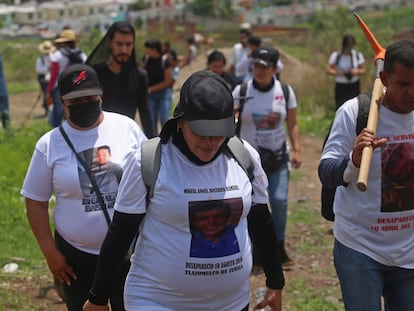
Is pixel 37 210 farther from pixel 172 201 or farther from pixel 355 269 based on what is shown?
pixel 355 269

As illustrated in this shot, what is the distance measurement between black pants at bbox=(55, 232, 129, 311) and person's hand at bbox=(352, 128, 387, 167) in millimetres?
1341

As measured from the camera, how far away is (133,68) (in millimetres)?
6496

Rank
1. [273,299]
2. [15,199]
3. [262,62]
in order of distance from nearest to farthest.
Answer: [273,299]
[262,62]
[15,199]

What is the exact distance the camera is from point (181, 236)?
10.9 feet

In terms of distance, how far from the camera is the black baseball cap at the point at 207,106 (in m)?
3.20

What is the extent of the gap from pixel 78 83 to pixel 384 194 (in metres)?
1.68

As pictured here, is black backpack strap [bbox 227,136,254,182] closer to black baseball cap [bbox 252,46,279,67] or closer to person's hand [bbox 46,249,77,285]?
person's hand [bbox 46,249,77,285]

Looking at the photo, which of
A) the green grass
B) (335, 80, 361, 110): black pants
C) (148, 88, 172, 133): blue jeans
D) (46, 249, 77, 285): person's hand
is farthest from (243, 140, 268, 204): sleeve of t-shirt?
(335, 80, 361, 110): black pants

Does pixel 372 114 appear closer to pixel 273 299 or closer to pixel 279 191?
pixel 273 299

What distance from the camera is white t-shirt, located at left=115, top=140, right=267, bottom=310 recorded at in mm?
3316

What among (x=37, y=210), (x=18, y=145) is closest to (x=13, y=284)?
(x=37, y=210)

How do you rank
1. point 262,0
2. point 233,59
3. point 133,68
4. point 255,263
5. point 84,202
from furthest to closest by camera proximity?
point 262,0, point 233,59, point 255,263, point 133,68, point 84,202

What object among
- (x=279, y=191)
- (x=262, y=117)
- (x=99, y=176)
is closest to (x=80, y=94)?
(x=99, y=176)

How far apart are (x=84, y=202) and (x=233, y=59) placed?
9.42 metres
